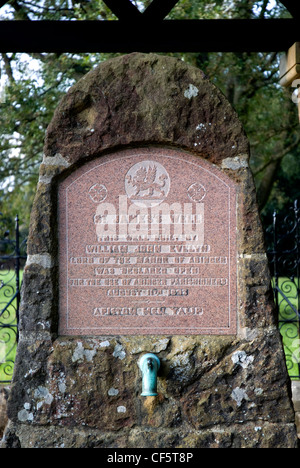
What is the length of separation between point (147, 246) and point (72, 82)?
14.9 feet

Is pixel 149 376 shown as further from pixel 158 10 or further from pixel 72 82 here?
pixel 72 82

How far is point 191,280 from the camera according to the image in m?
2.95

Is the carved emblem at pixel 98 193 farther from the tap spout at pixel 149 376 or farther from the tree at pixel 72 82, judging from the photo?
the tree at pixel 72 82

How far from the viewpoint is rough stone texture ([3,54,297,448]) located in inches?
110

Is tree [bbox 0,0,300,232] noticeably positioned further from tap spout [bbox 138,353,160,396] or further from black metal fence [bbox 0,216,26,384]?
tap spout [bbox 138,353,160,396]

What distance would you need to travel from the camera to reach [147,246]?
9.73 ft

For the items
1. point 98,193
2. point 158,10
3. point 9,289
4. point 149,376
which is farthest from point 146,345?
point 158,10

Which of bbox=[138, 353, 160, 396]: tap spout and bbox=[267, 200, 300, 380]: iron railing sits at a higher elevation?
bbox=[267, 200, 300, 380]: iron railing

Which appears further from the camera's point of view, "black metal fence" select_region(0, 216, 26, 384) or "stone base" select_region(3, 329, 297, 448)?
"black metal fence" select_region(0, 216, 26, 384)

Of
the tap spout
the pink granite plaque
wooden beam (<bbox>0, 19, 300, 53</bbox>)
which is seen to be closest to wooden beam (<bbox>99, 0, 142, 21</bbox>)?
wooden beam (<bbox>0, 19, 300, 53</bbox>)

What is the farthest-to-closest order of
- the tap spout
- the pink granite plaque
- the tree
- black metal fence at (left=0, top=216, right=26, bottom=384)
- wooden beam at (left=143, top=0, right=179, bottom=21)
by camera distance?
the tree
black metal fence at (left=0, top=216, right=26, bottom=384)
wooden beam at (left=143, top=0, right=179, bottom=21)
the pink granite plaque
the tap spout

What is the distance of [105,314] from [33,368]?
50 centimetres

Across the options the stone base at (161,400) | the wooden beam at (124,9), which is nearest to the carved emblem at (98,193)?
the stone base at (161,400)

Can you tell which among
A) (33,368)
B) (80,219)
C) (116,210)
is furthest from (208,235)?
(33,368)
